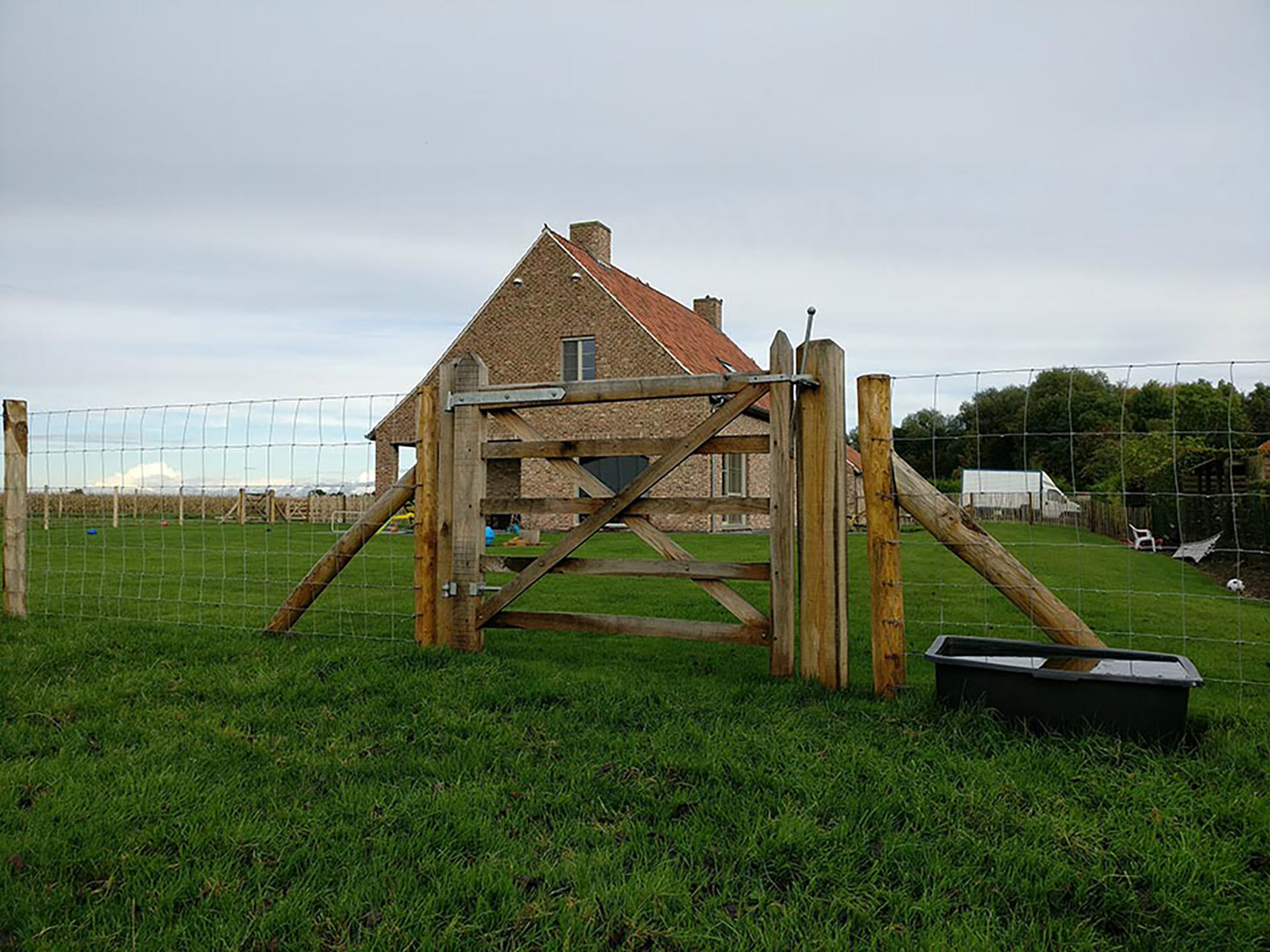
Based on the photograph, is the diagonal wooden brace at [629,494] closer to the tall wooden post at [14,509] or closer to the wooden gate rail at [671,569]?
the wooden gate rail at [671,569]

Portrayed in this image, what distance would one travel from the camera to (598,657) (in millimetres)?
6363

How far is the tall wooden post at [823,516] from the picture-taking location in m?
5.38

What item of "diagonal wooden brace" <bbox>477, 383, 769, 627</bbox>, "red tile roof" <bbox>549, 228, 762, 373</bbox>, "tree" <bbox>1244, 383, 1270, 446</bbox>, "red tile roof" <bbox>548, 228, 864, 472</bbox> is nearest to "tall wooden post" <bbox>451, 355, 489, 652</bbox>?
"diagonal wooden brace" <bbox>477, 383, 769, 627</bbox>

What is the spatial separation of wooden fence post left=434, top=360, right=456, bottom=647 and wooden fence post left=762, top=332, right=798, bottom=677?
8.00ft

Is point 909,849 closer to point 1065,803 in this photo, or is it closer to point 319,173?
point 1065,803

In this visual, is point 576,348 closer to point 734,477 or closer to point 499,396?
point 734,477

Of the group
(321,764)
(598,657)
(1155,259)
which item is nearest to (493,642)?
(598,657)

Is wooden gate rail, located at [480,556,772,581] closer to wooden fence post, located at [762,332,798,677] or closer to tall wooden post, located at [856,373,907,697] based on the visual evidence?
wooden fence post, located at [762,332,798,677]

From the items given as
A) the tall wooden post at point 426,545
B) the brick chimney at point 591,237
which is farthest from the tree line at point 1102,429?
the brick chimney at point 591,237

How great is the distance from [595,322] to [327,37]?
16.8 metres

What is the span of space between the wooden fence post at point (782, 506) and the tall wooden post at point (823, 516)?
73 mm

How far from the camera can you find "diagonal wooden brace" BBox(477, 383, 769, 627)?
5.70 meters

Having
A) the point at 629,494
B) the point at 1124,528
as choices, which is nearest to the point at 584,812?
the point at 629,494

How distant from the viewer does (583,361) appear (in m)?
26.0
